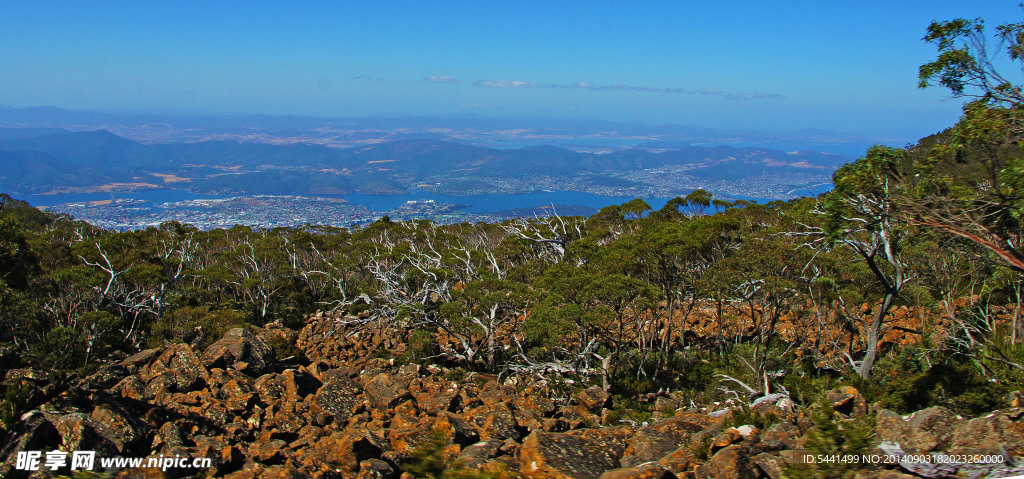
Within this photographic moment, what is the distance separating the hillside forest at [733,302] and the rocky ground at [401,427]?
3.28 ft

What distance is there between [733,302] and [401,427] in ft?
38.7

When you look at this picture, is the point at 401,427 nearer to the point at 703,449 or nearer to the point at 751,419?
the point at 703,449

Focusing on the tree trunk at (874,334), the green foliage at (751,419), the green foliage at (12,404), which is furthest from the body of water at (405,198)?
the green foliage at (751,419)

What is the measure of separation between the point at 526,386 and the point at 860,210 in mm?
9116

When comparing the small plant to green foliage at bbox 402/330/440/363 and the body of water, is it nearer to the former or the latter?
green foliage at bbox 402/330/440/363

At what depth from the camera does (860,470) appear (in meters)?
4.39

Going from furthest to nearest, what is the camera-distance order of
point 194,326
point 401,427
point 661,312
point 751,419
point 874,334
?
1. point 661,312
2. point 194,326
3. point 874,334
4. point 401,427
5. point 751,419

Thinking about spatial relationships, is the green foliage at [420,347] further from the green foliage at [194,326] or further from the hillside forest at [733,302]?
the green foliage at [194,326]

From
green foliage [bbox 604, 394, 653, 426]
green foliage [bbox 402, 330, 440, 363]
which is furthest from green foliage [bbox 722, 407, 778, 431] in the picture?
green foliage [bbox 402, 330, 440, 363]

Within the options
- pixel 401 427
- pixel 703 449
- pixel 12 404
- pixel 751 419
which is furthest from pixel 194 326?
pixel 751 419

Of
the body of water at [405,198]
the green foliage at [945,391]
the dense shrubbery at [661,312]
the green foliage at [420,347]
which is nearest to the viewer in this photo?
the green foliage at [945,391]

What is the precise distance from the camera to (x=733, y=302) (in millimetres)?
16000

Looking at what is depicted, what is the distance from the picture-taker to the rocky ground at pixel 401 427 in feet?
17.6

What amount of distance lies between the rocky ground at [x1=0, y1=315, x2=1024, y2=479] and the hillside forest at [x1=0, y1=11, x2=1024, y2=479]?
1.00 metres
